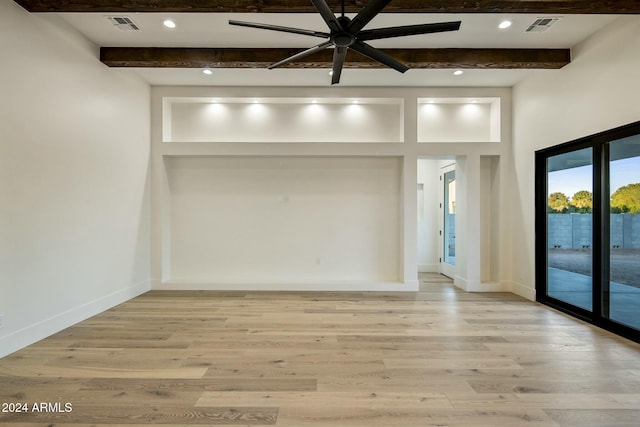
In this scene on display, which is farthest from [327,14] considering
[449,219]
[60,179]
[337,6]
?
[449,219]

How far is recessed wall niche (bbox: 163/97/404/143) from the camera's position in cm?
566

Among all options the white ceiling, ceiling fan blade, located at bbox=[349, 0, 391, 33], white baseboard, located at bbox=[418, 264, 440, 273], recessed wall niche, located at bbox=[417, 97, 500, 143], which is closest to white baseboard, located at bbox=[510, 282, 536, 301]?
white baseboard, located at bbox=[418, 264, 440, 273]

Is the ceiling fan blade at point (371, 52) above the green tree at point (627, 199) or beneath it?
above

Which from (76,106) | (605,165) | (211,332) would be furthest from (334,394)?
(76,106)

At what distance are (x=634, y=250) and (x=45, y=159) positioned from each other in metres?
6.43

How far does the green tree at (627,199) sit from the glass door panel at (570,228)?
320 mm

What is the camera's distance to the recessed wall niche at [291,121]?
5660mm

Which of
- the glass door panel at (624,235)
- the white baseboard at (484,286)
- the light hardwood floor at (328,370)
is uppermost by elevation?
the glass door panel at (624,235)

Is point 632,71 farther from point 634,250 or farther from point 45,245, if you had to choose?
point 45,245

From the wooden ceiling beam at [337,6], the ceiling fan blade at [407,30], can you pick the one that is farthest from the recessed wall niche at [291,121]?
the ceiling fan blade at [407,30]

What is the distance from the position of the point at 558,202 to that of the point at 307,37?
13.7 feet

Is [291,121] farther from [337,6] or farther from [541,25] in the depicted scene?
[541,25]

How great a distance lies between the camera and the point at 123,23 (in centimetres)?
366

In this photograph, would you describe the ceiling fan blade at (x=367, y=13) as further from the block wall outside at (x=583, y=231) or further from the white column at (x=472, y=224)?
the white column at (x=472, y=224)
